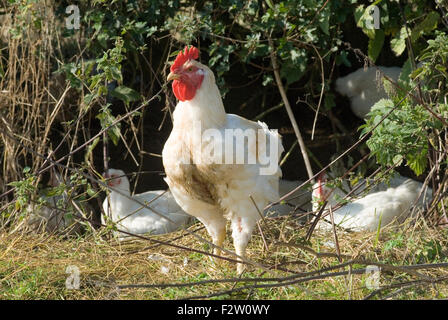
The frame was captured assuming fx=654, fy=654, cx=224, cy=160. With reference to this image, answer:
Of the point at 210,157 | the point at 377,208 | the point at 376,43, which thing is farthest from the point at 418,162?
the point at 210,157

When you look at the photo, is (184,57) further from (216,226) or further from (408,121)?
(408,121)

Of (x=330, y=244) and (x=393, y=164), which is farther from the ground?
(x=393, y=164)

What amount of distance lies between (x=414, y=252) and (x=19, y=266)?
86.7 inches

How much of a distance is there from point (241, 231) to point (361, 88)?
113 inches

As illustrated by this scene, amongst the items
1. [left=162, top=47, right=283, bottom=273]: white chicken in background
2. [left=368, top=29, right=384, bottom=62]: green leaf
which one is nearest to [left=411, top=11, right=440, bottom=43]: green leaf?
[left=368, top=29, right=384, bottom=62]: green leaf

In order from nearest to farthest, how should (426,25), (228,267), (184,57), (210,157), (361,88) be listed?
(210,157) → (184,57) → (228,267) → (426,25) → (361,88)

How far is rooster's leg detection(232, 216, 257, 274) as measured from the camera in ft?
11.6

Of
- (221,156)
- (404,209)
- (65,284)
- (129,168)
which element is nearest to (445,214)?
(404,209)

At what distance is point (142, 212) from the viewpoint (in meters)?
4.80

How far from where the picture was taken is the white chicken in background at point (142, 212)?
A: 465 cm

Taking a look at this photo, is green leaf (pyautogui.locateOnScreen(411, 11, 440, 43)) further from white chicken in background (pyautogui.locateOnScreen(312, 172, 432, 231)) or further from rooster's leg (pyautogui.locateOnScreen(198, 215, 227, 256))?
rooster's leg (pyautogui.locateOnScreen(198, 215, 227, 256))

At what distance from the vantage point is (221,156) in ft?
10.8
